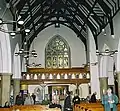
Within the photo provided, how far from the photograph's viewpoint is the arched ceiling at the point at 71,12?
17.8 meters

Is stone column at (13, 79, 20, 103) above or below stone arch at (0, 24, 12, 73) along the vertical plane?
below

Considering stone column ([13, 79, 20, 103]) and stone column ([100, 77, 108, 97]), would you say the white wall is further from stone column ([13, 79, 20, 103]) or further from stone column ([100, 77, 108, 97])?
stone column ([100, 77, 108, 97])

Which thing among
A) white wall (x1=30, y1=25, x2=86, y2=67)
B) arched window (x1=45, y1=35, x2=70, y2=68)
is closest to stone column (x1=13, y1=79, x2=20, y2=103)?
white wall (x1=30, y1=25, x2=86, y2=67)

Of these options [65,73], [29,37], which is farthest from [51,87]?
[29,37]

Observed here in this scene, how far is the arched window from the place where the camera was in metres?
27.4

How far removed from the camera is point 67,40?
2784 cm

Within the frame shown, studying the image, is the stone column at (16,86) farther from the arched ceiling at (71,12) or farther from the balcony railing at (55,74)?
the arched ceiling at (71,12)

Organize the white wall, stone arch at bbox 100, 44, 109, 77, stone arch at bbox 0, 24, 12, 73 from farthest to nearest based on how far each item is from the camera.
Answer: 1. the white wall
2. stone arch at bbox 100, 44, 109, 77
3. stone arch at bbox 0, 24, 12, 73

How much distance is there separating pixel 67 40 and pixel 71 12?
16.5ft

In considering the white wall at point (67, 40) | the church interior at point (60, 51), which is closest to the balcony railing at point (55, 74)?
the church interior at point (60, 51)

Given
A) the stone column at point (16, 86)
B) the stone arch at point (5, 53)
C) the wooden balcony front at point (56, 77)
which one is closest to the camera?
the stone arch at point (5, 53)

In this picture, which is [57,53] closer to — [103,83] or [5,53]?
[103,83]

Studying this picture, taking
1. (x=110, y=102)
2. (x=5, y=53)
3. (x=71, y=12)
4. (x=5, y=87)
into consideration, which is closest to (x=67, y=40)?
(x=71, y=12)

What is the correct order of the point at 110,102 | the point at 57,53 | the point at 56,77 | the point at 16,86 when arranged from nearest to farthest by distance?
the point at 110,102 → the point at 16,86 → the point at 56,77 → the point at 57,53
